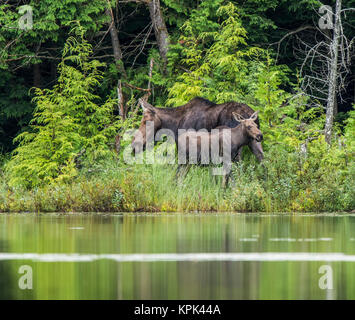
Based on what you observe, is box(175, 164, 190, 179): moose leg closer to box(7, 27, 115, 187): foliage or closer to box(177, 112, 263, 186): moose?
box(177, 112, 263, 186): moose

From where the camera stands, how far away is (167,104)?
21250 millimetres

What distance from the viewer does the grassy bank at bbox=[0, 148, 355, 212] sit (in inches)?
639

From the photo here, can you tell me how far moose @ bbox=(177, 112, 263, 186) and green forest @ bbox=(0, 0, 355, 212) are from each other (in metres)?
0.38

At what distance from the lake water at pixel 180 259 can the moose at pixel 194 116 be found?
503 cm

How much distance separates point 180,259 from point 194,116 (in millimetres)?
10569

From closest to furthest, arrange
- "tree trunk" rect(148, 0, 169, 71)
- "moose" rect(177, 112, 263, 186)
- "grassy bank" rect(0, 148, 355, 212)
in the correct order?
"grassy bank" rect(0, 148, 355, 212) < "moose" rect(177, 112, 263, 186) < "tree trunk" rect(148, 0, 169, 71)

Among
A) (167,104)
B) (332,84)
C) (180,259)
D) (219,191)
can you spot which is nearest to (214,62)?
(167,104)

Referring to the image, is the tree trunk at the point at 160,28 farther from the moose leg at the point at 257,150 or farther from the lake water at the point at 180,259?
the lake water at the point at 180,259

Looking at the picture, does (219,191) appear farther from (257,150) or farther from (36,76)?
(36,76)

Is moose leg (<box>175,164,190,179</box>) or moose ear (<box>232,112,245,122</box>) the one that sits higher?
moose ear (<box>232,112,245,122</box>)

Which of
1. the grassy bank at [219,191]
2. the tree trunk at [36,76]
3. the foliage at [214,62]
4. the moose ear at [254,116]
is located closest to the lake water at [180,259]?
the grassy bank at [219,191]

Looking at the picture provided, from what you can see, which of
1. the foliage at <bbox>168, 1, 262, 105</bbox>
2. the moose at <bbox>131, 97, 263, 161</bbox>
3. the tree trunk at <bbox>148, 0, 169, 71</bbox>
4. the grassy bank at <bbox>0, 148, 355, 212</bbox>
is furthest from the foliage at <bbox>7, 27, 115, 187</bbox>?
the tree trunk at <bbox>148, 0, 169, 71</bbox>

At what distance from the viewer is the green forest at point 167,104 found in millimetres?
16547

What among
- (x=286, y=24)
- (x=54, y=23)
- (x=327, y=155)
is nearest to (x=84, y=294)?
(x=327, y=155)
